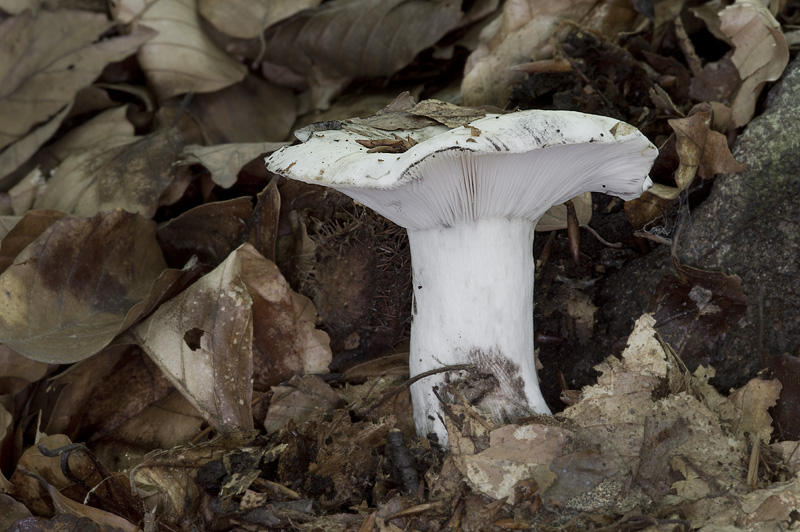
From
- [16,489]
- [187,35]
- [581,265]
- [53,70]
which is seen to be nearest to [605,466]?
[581,265]

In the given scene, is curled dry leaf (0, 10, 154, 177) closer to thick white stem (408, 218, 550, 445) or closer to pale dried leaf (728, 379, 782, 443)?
thick white stem (408, 218, 550, 445)

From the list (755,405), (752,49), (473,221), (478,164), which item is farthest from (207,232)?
(752,49)

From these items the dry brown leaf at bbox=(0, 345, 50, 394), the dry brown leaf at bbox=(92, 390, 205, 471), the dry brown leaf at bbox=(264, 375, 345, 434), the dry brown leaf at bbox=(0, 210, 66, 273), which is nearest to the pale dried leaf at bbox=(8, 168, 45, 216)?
the dry brown leaf at bbox=(0, 210, 66, 273)

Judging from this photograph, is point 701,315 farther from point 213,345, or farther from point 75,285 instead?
point 75,285

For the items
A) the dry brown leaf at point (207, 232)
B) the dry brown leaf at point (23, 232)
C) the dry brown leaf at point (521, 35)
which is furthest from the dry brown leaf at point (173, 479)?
the dry brown leaf at point (521, 35)

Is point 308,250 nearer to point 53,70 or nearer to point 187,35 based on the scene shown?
point 187,35

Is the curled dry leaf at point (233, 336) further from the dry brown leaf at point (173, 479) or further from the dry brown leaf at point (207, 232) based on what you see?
the dry brown leaf at point (207, 232)
